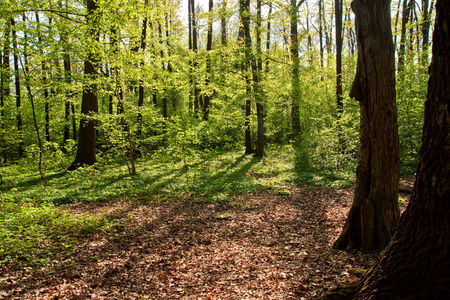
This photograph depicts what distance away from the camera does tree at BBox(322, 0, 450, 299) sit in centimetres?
175

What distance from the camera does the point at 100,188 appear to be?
9500 millimetres

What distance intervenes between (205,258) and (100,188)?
20.9 feet

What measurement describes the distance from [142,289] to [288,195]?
546 cm

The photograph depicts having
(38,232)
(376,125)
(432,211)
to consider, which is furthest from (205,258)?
(432,211)

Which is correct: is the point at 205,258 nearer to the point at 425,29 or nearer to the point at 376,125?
the point at 376,125

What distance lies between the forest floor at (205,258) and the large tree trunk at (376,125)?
550 millimetres

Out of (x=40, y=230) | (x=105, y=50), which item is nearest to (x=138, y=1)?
(x=105, y=50)

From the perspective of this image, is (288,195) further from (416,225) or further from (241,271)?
(416,225)

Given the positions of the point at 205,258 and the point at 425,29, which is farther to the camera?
the point at 425,29

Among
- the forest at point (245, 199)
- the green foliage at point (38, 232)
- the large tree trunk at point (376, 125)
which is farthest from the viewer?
the green foliage at point (38, 232)

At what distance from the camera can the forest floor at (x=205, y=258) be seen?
3.58 metres

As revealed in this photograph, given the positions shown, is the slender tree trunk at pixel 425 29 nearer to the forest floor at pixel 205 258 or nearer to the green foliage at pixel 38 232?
the forest floor at pixel 205 258

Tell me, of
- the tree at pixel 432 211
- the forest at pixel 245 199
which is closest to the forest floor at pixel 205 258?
the forest at pixel 245 199

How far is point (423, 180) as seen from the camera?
74.2 inches
